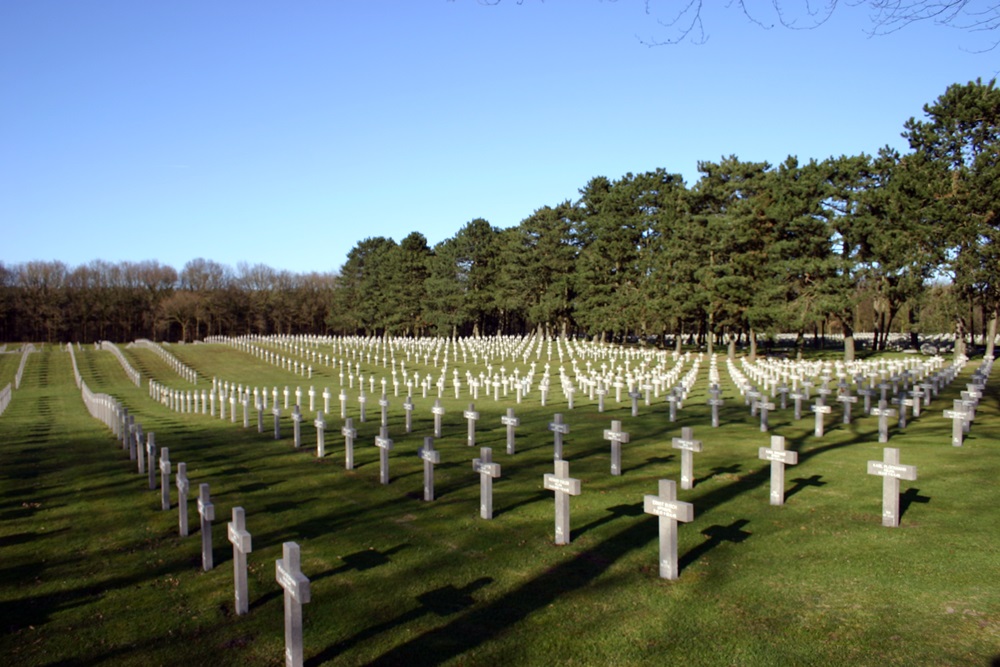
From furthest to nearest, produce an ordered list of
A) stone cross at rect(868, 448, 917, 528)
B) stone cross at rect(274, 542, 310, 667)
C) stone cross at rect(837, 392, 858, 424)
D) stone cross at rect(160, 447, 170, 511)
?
1. stone cross at rect(837, 392, 858, 424)
2. stone cross at rect(160, 447, 170, 511)
3. stone cross at rect(868, 448, 917, 528)
4. stone cross at rect(274, 542, 310, 667)

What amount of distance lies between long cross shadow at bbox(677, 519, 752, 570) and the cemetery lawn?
4cm

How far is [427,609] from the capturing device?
6152mm

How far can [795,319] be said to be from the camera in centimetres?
4484

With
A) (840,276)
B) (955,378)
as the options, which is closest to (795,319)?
(840,276)

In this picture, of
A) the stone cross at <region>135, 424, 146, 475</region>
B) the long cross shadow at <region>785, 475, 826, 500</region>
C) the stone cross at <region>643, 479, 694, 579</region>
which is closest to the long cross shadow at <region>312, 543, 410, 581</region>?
the stone cross at <region>643, 479, 694, 579</region>

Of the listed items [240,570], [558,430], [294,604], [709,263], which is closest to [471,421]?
[558,430]

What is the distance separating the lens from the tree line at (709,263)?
40250 mm

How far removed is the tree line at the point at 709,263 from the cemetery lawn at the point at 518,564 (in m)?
31.7

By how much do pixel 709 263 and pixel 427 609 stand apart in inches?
2008

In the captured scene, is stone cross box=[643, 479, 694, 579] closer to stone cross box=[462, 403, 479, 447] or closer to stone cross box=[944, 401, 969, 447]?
stone cross box=[462, 403, 479, 447]

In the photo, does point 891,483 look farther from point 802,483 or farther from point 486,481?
point 486,481

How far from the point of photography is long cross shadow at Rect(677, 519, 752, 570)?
286 inches

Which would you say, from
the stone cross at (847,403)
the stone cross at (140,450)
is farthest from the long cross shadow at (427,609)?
the stone cross at (847,403)

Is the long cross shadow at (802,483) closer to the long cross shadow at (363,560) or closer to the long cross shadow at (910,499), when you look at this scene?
the long cross shadow at (910,499)
